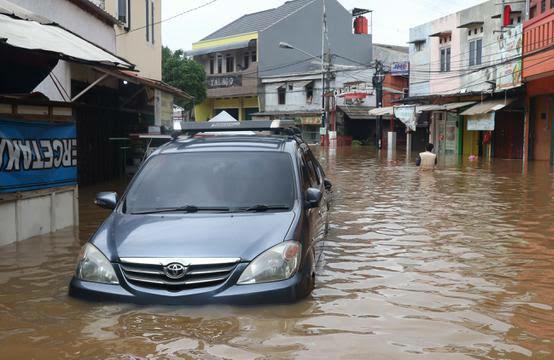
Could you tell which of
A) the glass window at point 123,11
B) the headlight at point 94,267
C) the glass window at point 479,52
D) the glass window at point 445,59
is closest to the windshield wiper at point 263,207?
the headlight at point 94,267

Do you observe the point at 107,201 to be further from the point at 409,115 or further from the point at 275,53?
the point at 275,53

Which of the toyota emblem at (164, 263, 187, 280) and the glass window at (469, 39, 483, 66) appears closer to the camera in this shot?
the toyota emblem at (164, 263, 187, 280)

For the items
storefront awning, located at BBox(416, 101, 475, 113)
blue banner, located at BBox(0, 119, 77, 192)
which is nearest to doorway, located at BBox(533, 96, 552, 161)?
storefront awning, located at BBox(416, 101, 475, 113)

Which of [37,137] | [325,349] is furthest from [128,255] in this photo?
[37,137]

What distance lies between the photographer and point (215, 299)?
4656 millimetres

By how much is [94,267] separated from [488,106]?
2653 cm

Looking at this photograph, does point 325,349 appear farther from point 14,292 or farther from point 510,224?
point 510,224

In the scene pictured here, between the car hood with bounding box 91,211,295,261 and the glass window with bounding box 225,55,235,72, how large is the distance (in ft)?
171

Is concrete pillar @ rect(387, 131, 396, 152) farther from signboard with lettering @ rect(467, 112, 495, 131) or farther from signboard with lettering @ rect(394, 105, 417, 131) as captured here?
signboard with lettering @ rect(467, 112, 495, 131)

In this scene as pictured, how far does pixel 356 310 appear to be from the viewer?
214 inches

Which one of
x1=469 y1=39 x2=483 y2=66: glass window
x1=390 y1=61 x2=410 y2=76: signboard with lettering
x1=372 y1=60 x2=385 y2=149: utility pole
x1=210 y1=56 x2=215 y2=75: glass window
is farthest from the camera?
x1=210 y1=56 x2=215 y2=75: glass window

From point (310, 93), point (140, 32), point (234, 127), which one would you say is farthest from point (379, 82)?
point (234, 127)

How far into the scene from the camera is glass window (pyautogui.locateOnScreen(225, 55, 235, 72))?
5653 centimetres

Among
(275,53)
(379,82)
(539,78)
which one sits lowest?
(539,78)
